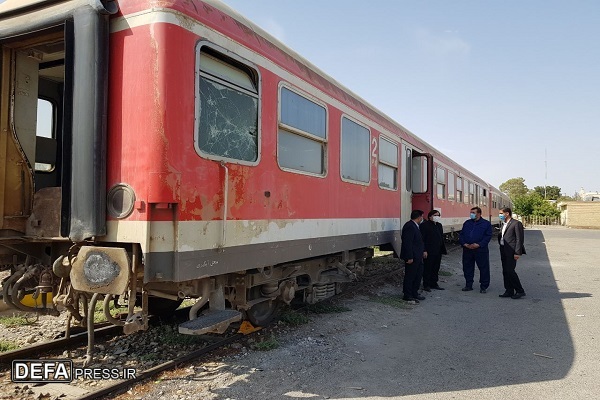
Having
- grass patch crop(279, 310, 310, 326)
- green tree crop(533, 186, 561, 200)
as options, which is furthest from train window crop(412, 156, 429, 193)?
green tree crop(533, 186, 561, 200)

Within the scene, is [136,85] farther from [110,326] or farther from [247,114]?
[110,326]

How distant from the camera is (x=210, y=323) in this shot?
157 inches

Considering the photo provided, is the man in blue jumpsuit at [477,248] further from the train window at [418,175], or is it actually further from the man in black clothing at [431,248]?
the train window at [418,175]

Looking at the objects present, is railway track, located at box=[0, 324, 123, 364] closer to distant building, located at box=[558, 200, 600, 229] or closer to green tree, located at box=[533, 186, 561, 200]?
distant building, located at box=[558, 200, 600, 229]

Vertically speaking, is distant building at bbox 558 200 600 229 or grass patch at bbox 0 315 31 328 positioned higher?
distant building at bbox 558 200 600 229

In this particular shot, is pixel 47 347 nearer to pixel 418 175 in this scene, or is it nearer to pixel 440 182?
pixel 418 175

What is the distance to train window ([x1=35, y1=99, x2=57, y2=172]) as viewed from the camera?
17.9ft

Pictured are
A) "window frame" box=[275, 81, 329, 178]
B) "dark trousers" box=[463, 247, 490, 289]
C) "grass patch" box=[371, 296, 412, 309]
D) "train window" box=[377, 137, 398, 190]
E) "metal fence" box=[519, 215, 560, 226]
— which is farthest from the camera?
"metal fence" box=[519, 215, 560, 226]

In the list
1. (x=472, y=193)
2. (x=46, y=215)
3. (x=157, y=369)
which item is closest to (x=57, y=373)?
(x=157, y=369)

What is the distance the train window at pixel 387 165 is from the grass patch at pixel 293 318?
2.96 meters

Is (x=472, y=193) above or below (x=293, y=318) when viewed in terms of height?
above

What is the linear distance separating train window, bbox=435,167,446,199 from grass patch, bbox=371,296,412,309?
5.18m

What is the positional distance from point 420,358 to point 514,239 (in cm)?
459

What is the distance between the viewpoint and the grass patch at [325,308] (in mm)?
6816
